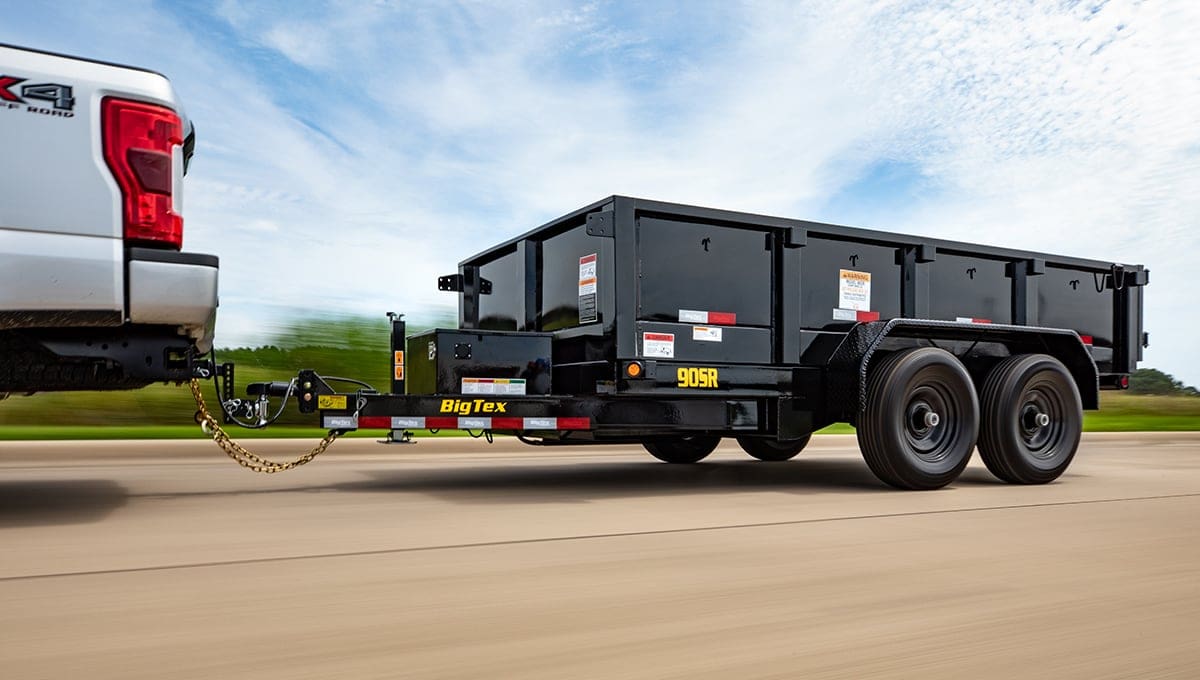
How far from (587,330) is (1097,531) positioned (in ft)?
11.9

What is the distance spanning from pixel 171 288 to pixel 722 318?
399 centimetres

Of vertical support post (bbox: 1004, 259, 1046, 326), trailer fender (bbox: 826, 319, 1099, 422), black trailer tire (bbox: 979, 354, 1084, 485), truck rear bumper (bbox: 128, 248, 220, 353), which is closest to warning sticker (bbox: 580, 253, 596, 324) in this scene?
trailer fender (bbox: 826, 319, 1099, 422)

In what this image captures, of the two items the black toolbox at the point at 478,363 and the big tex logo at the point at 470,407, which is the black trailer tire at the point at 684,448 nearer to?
the black toolbox at the point at 478,363

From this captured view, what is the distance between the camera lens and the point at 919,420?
7617 mm

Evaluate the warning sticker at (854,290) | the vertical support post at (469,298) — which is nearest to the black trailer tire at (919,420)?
the warning sticker at (854,290)

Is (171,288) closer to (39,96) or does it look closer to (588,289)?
(39,96)

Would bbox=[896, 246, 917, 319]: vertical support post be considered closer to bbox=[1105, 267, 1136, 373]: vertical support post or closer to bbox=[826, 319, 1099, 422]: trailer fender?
bbox=[826, 319, 1099, 422]: trailer fender

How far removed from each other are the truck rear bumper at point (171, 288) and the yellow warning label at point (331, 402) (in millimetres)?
1309

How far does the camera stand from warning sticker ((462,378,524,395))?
22.7 ft

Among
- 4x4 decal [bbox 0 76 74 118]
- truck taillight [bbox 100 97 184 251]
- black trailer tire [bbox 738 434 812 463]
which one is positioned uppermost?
4x4 decal [bbox 0 76 74 118]

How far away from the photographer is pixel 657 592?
371cm

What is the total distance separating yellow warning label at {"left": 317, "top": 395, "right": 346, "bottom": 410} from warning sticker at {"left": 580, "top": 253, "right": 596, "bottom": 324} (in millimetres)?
1898

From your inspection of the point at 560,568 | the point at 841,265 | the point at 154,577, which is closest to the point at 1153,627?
the point at 560,568

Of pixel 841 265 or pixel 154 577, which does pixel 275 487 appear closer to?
pixel 154 577
